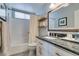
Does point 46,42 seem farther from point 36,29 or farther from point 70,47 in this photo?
point 70,47

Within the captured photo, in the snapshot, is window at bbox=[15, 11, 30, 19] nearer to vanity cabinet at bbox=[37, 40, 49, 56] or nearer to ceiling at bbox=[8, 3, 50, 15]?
ceiling at bbox=[8, 3, 50, 15]

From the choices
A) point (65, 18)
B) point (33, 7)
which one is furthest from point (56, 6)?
point (33, 7)

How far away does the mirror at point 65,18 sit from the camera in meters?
1.65

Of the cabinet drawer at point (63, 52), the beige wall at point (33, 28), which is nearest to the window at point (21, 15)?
the beige wall at point (33, 28)

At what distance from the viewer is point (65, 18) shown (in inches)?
66.9

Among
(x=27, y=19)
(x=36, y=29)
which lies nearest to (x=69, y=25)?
(x=36, y=29)

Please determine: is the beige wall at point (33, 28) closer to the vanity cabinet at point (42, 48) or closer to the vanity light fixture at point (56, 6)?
the vanity cabinet at point (42, 48)

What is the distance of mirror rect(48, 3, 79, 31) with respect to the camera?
1.65m

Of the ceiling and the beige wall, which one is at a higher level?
the ceiling

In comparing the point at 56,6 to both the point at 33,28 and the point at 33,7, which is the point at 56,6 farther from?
the point at 33,28

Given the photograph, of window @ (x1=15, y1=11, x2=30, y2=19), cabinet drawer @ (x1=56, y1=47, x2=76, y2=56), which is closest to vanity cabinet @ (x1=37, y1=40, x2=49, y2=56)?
cabinet drawer @ (x1=56, y1=47, x2=76, y2=56)

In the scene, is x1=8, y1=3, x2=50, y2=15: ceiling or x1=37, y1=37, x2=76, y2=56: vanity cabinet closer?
x1=37, y1=37, x2=76, y2=56: vanity cabinet

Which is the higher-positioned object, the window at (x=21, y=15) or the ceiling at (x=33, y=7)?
the ceiling at (x=33, y=7)

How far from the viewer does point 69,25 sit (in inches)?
66.1
